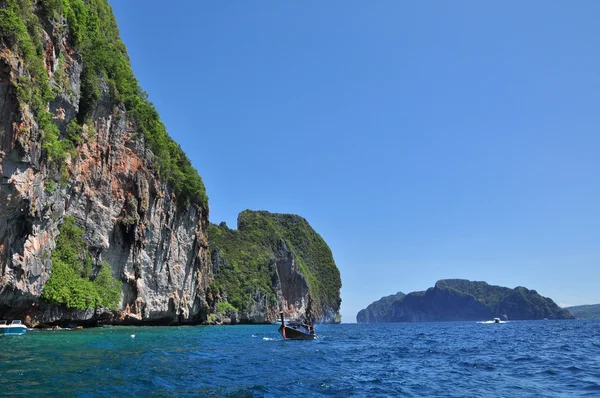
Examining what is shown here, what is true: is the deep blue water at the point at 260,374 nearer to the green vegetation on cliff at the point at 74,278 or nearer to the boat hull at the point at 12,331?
the boat hull at the point at 12,331

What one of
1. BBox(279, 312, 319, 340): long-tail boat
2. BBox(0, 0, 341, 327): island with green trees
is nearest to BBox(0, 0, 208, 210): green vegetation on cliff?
BBox(0, 0, 341, 327): island with green trees

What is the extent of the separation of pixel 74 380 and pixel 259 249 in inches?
4672

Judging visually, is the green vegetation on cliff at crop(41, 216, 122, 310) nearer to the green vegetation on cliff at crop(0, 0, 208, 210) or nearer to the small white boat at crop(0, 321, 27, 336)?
the small white boat at crop(0, 321, 27, 336)

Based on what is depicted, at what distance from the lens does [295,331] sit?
135 feet

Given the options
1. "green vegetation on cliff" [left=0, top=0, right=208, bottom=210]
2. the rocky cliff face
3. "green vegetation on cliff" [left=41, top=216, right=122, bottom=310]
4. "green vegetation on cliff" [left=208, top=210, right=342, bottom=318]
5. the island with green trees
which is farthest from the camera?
"green vegetation on cliff" [left=208, top=210, right=342, bottom=318]

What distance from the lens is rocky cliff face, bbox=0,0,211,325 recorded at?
2648cm

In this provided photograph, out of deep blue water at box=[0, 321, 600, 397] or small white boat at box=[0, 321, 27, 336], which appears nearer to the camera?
deep blue water at box=[0, 321, 600, 397]

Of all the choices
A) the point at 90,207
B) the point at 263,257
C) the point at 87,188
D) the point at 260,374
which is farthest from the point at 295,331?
the point at 263,257

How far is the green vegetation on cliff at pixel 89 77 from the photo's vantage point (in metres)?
27.1

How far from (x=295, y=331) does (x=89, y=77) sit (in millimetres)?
31216

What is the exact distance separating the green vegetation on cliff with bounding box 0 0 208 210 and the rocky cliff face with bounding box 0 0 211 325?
57 cm

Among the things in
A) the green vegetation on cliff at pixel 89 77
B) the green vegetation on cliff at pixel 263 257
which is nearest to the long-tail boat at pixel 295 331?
the green vegetation on cliff at pixel 89 77

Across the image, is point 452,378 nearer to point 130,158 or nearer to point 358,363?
point 358,363

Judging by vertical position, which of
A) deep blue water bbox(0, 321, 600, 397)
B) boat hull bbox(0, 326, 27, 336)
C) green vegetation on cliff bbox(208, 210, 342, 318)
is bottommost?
deep blue water bbox(0, 321, 600, 397)
